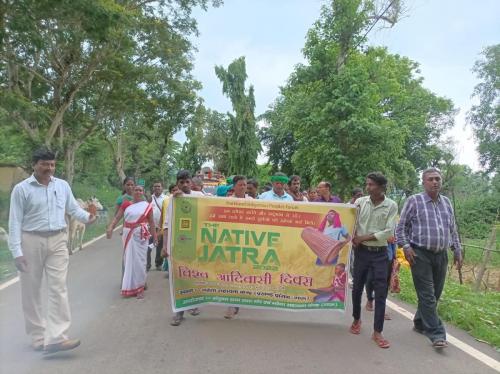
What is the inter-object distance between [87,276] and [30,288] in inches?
168

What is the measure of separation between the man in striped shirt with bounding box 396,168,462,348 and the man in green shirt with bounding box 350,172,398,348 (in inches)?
7.0

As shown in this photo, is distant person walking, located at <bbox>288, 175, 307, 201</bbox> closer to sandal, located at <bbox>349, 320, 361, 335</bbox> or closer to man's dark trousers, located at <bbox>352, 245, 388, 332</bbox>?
man's dark trousers, located at <bbox>352, 245, 388, 332</bbox>

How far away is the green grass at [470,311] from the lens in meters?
5.32

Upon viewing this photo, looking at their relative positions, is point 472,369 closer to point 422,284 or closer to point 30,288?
point 422,284

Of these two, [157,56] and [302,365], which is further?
[157,56]

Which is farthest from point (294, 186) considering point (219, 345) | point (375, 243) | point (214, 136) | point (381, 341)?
point (214, 136)

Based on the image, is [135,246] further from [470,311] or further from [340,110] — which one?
[340,110]

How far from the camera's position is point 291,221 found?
547 cm

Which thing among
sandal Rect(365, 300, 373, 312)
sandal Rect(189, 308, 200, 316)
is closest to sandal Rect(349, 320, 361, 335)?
sandal Rect(365, 300, 373, 312)

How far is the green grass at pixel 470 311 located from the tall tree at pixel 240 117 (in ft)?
72.3

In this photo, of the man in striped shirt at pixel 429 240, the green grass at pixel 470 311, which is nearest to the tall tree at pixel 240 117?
the green grass at pixel 470 311

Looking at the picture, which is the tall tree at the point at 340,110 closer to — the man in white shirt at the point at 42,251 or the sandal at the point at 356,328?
the sandal at the point at 356,328

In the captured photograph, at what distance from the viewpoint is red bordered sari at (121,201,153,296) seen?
6824 mm

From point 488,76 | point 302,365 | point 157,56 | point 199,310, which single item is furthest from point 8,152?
point 488,76
